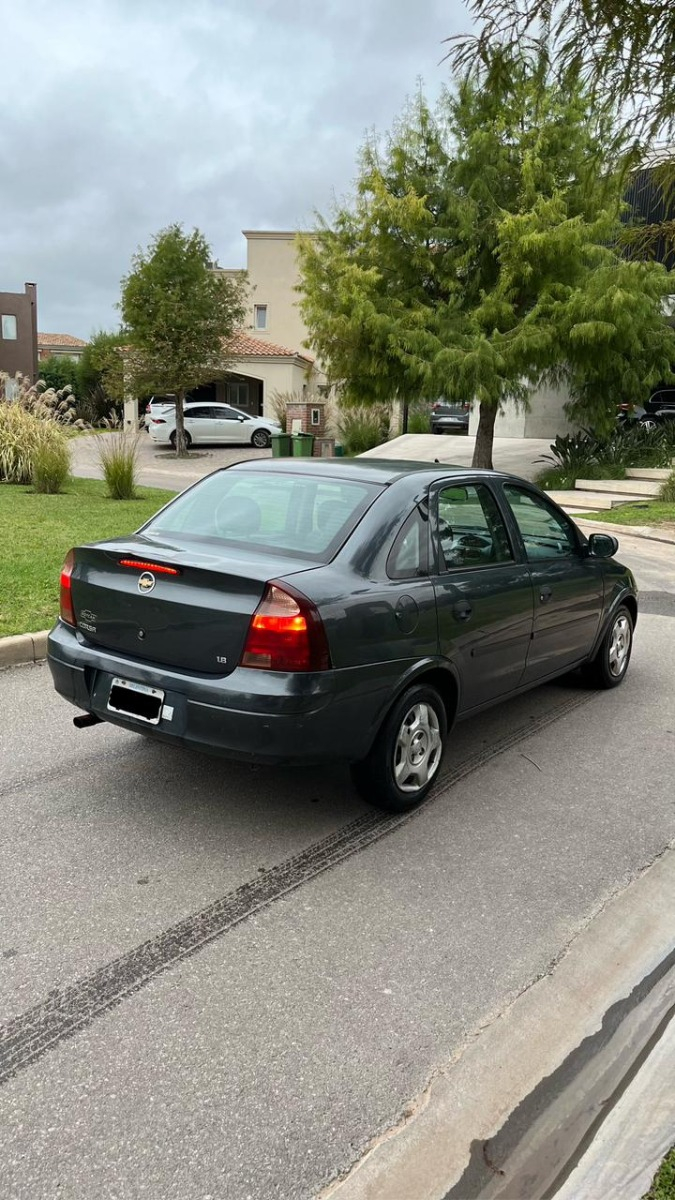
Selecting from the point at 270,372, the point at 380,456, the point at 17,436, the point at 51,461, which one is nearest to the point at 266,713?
the point at 51,461

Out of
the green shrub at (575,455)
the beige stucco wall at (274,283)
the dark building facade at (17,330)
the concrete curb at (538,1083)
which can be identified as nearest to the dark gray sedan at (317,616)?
the concrete curb at (538,1083)

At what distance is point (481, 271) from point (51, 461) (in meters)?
9.93

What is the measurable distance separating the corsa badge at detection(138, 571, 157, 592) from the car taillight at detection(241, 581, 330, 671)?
1.88ft

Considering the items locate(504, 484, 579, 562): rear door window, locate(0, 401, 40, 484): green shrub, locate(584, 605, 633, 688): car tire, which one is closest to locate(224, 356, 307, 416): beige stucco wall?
locate(0, 401, 40, 484): green shrub

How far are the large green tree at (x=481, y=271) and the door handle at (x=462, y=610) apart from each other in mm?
14123

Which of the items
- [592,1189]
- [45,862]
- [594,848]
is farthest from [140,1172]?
[594,848]

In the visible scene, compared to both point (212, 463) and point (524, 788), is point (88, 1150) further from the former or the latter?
point (212, 463)

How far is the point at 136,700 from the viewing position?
12.5 ft

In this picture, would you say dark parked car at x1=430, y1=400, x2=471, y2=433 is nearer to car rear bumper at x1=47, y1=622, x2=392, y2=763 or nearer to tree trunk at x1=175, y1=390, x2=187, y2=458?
tree trunk at x1=175, y1=390, x2=187, y2=458

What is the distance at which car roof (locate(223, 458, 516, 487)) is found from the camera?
4383mm

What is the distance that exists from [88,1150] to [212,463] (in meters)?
26.9

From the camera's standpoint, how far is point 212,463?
1110 inches

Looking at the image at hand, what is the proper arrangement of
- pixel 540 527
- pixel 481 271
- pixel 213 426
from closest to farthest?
pixel 540 527, pixel 481 271, pixel 213 426

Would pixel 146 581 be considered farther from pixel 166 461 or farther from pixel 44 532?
pixel 166 461
